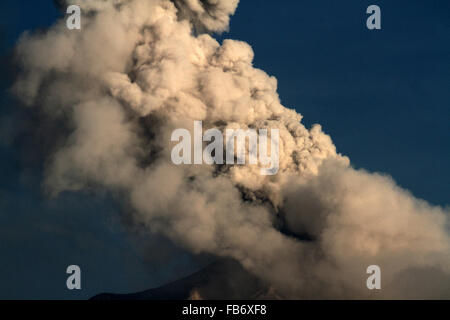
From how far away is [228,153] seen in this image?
50.6m

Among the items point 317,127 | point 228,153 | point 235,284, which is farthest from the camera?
point 235,284

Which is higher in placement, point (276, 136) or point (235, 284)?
point (276, 136)

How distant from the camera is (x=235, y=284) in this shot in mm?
66000

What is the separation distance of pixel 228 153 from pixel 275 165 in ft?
11.7
